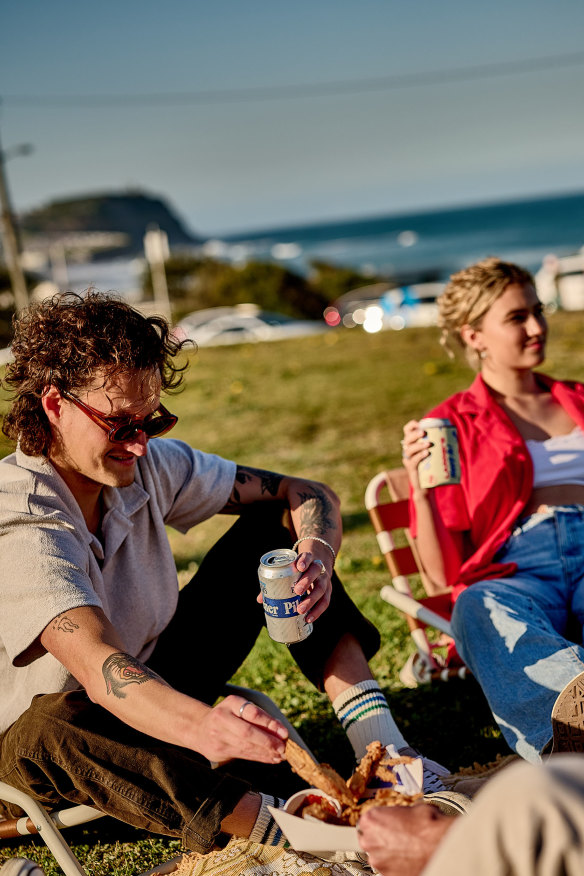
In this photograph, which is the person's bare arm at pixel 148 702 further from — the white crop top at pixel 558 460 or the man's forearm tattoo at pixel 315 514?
the white crop top at pixel 558 460

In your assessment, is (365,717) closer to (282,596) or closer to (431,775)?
(431,775)

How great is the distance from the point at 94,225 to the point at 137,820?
150184 mm

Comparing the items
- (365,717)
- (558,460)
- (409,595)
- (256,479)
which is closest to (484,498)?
(558,460)

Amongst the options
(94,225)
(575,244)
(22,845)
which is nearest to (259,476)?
(22,845)

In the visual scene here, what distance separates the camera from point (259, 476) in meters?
3.04

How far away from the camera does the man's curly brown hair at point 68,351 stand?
2316 millimetres

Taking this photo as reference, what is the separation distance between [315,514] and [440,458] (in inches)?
18.6

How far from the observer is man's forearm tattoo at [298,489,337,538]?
2.75 m

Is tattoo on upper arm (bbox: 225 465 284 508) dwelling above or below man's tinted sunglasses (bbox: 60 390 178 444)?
below

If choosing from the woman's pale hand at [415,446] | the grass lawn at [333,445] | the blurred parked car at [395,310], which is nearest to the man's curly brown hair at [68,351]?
the grass lawn at [333,445]

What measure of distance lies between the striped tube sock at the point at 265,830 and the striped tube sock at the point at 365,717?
14.0 inches

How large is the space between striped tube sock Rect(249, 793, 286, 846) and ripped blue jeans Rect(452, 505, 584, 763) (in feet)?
2.68

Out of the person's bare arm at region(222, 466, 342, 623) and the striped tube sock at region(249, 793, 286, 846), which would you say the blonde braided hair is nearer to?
the person's bare arm at region(222, 466, 342, 623)

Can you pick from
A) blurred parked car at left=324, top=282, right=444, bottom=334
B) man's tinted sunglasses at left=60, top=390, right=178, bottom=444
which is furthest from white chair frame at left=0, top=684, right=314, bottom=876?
blurred parked car at left=324, top=282, right=444, bottom=334
